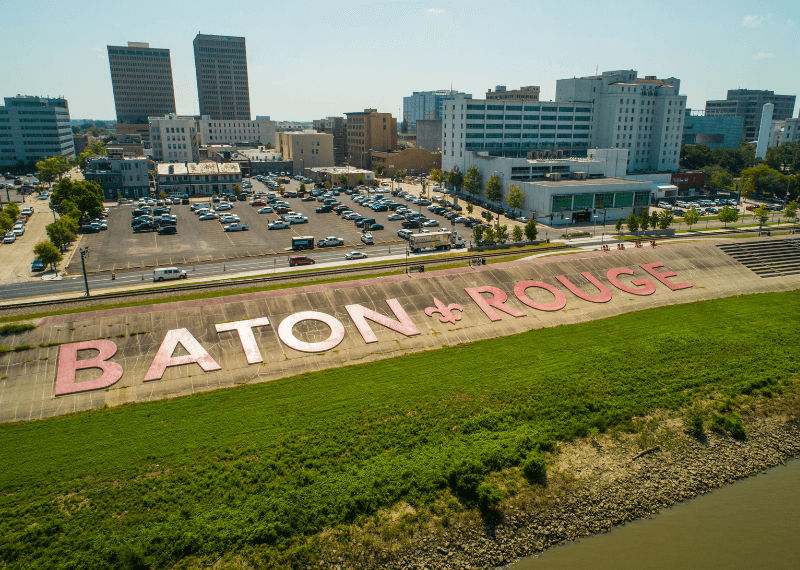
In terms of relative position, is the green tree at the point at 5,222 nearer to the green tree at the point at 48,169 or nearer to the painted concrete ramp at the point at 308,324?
the painted concrete ramp at the point at 308,324

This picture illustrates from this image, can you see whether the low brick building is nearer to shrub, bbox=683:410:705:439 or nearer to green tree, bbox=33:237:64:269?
green tree, bbox=33:237:64:269

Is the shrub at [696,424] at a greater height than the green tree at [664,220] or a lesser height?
lesser

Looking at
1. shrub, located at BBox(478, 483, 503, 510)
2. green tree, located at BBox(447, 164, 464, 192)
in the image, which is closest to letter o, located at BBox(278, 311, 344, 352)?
shrub, located at BBox(478, 483, 503, 510)

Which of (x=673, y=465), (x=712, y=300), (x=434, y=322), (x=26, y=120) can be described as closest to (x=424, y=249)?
(x=434, y=322)

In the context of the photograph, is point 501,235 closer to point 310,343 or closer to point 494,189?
point 494,189

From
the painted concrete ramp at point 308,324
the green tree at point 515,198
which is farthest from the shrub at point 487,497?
the green tree at point 515,198

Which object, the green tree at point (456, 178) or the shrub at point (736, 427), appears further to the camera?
the green tree at point (456, 178)
